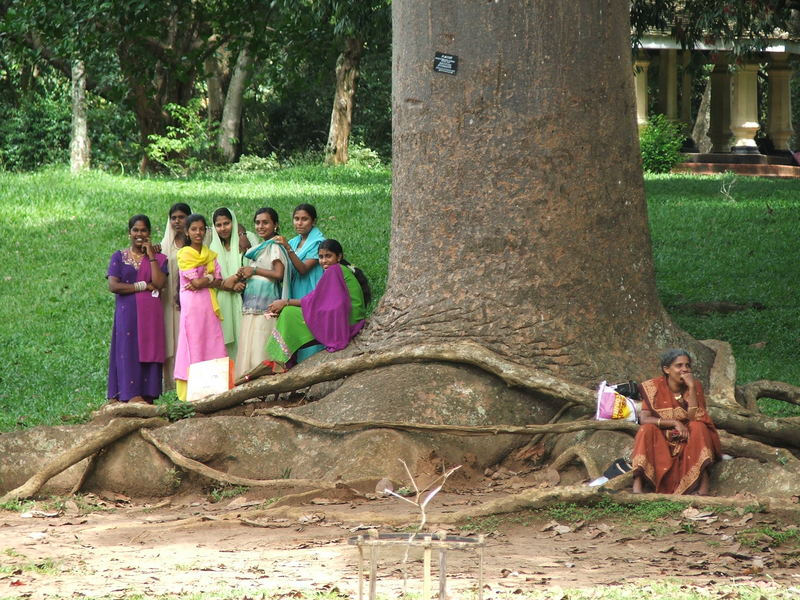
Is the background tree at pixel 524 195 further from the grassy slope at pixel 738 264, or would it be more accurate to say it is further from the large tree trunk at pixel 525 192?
the grassy slope at pixel 738 264

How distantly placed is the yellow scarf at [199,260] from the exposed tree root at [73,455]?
4.95 ft

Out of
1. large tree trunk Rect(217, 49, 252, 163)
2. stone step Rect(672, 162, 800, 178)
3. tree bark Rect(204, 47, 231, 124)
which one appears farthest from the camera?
tree bark Rect(204, 47, 231, 124)

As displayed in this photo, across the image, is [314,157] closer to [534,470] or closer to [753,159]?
[753,159]

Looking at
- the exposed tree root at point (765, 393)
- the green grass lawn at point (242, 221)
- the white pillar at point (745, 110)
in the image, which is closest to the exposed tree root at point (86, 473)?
the green grass lawn at point (242, 221)

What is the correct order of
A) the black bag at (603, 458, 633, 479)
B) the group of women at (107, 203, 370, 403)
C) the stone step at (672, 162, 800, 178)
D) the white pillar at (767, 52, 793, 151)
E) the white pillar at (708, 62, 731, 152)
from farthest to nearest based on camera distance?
1. the white pillar at (708, 62, 731, 152)
2. the white pillar at (767, 52, 793, 151)
3. the stone step at (672, 162, 800, 178)
4. the group of women at (107, 203, 370, 403)
5. the black bag at (603, 458, 633, 479)

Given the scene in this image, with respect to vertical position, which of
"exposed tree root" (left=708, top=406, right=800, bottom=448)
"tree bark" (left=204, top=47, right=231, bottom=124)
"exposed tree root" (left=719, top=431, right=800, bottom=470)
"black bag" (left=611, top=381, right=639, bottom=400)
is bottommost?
"exposed tree root" (left=719, top=431, right=800, bottom=470)

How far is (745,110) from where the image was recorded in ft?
93.4

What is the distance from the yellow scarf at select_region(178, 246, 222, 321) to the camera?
8.77 metres

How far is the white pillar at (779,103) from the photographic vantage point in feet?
97.2

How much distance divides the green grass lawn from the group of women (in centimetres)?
96

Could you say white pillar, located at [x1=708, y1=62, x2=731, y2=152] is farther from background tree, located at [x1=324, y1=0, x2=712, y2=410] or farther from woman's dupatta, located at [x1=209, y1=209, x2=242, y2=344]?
background tree, located at [x1=324, y1=0, x2=712, y2=410]

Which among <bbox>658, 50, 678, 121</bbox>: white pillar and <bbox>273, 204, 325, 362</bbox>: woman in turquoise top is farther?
<bbox>658, 50, 678, 121</bbox>: white pillar

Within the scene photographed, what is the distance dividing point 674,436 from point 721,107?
24.8m

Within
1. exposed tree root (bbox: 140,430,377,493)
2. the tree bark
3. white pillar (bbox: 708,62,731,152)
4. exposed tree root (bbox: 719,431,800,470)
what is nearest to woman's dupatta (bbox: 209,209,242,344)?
exposed tree root (bbox: 140,430,377,493)
